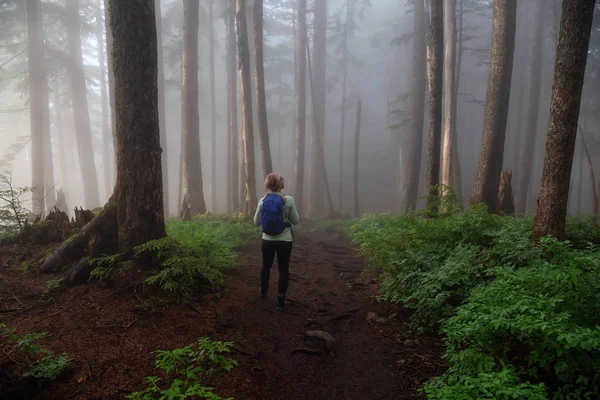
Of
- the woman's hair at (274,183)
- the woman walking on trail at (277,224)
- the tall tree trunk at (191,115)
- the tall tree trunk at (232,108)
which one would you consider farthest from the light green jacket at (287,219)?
the tall tree trunk at (232,108)

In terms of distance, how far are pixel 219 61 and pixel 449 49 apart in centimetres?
4491

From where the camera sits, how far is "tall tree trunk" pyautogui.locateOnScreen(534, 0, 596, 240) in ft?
17.4

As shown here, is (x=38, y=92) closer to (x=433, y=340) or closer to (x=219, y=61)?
(x=433, y=340)

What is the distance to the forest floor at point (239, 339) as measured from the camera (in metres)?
3.54

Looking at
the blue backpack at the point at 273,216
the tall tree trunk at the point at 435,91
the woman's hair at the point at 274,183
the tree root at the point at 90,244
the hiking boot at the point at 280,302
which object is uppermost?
the tall tree trunk at the point at 435,91

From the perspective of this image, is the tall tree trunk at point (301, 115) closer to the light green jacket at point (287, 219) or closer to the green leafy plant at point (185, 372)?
the light green jacket at point (287, 219)

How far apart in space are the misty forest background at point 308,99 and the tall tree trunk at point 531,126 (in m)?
0.08

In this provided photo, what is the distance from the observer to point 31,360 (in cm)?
327

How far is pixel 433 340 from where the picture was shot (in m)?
4.66

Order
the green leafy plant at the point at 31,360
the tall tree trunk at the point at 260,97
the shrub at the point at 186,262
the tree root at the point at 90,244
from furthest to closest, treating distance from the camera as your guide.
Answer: the tall tree trunk at the point at 260,97 < the tree root at the point at 90,244 < the shrub at the point at 186,262 < the green leafy plant at the point at 31,360

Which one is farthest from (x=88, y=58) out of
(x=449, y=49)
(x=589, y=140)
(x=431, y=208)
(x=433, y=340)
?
(x=589, y=140)

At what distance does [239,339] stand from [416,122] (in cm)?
1767

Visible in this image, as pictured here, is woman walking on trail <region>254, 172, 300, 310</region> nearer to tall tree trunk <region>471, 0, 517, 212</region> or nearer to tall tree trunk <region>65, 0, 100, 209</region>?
tall tree trunk <region>471, 0, 517, 212</region>

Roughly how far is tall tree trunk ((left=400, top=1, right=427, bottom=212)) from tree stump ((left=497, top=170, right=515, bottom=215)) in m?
5.17
